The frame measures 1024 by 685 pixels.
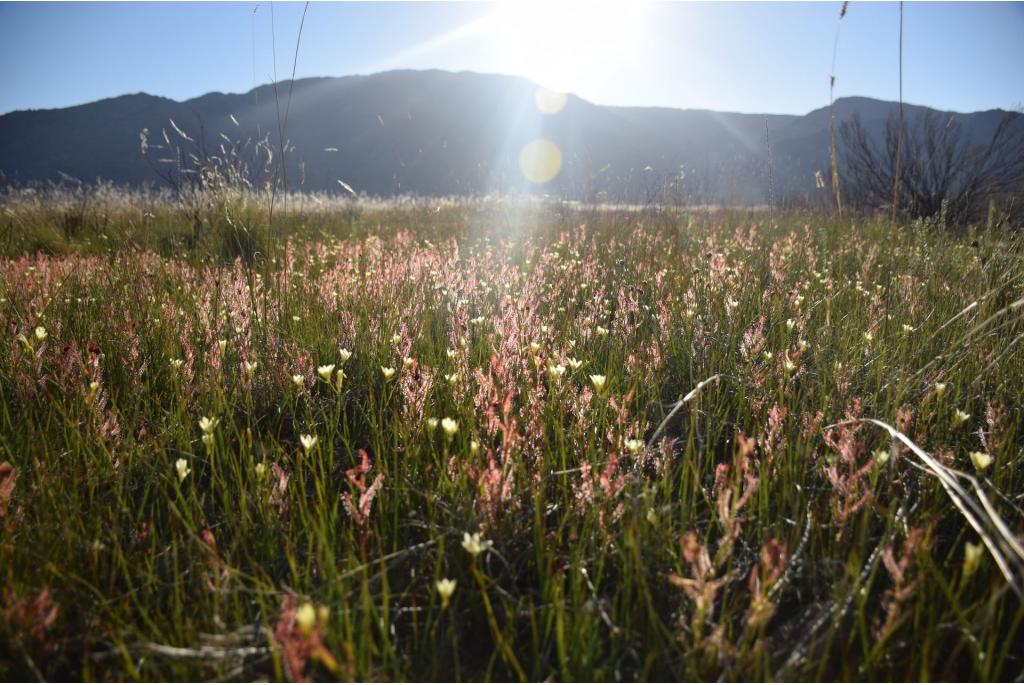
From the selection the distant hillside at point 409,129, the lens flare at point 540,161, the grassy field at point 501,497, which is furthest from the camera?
the distant hillside at point 409,129

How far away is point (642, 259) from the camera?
203 inches

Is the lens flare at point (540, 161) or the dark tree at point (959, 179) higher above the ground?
the lens flare at point (540, 161)

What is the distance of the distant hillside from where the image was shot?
92688 mm

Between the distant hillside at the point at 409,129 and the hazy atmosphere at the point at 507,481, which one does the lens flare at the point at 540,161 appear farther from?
the hazy atmosphere at the point at 507,481

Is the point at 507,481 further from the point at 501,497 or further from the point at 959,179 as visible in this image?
the point at 959,179

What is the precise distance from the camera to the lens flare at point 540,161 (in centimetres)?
6575

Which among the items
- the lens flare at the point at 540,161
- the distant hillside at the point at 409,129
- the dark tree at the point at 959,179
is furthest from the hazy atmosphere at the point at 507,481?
the distant hillside at the point at 409,129

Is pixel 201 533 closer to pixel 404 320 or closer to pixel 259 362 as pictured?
pixel 259 362

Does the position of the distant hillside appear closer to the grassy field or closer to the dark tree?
the dark tree

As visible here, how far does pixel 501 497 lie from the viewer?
1434 mm

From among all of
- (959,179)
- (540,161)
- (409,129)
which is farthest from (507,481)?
(409,129)

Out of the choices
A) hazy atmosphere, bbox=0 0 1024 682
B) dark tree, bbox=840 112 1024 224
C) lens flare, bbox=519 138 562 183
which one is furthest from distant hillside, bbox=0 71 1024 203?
hazy atmosphere, bbox=0 0 1024 682

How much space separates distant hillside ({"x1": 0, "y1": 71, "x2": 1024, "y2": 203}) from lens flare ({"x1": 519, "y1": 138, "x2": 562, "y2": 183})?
362 centimetres

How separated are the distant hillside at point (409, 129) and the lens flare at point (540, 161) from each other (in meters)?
3.62
